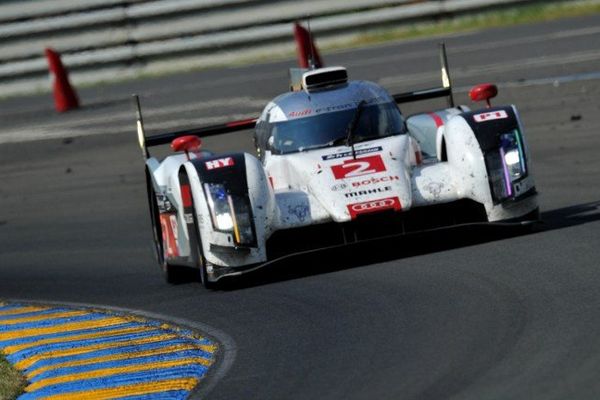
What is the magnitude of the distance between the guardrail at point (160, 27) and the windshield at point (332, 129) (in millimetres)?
10216

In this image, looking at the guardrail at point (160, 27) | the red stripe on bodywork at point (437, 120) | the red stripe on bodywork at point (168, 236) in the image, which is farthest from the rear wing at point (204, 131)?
the guardrail at point (160, 27)

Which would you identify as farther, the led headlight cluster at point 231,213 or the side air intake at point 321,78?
the side air intake at point 321,78

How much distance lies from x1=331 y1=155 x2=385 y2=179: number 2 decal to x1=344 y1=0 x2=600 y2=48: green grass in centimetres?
1153

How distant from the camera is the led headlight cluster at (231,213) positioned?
31.7ft

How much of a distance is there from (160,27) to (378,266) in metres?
12.0

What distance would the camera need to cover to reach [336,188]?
387 inches

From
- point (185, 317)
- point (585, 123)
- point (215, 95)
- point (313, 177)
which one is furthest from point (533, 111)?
point (185, 317)

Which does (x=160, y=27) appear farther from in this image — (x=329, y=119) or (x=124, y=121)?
(x=329, y=119)

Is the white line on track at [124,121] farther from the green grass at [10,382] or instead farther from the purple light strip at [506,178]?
→ the green grass at [10,382]

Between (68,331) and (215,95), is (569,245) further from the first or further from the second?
(215,95)

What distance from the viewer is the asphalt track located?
6.64m

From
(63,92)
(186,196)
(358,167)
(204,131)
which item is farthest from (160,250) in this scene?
(63,92)

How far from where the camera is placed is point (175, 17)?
21.3 m

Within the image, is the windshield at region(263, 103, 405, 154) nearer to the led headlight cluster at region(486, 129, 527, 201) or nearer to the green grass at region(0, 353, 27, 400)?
the led headlight cluster at region(486, 129, 527, 201)
